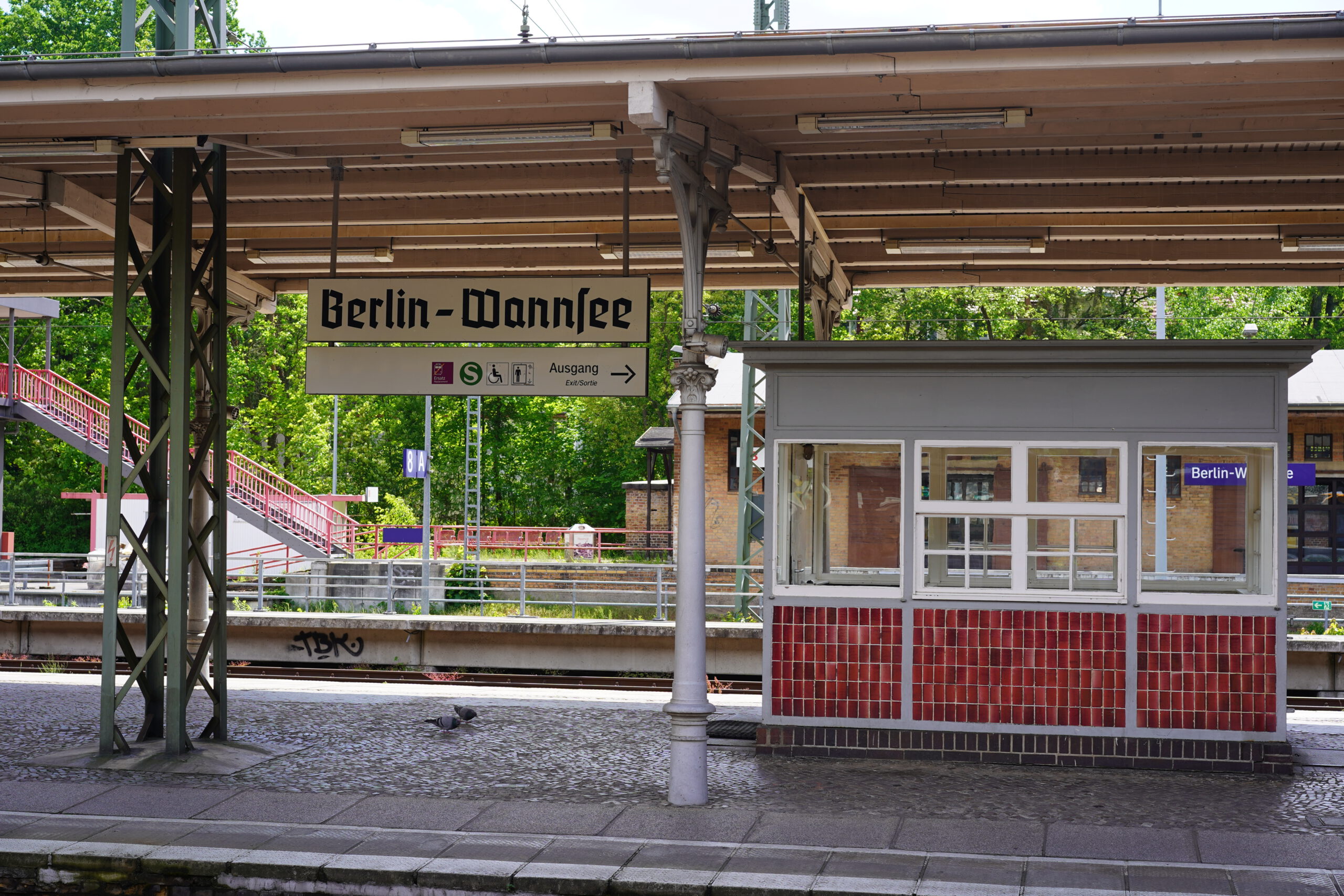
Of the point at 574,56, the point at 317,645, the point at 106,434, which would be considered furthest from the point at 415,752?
the point at 106,434

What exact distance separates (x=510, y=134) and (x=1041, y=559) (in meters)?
5.07

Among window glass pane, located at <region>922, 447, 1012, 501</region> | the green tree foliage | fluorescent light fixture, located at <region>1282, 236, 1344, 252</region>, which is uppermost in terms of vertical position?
the green tree foliage

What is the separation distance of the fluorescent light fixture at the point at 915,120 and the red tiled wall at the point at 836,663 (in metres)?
3.67

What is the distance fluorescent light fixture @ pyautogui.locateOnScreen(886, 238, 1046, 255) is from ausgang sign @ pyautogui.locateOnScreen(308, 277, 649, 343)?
13.8 ft

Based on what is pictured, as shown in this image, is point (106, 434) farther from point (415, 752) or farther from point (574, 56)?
point (574, 56)

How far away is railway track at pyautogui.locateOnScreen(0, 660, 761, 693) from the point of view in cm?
1777

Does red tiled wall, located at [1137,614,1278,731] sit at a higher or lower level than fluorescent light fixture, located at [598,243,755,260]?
lower

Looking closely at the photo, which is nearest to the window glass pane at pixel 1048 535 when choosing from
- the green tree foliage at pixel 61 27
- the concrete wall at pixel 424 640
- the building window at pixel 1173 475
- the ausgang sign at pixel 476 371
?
the building window at pixel 1173 475

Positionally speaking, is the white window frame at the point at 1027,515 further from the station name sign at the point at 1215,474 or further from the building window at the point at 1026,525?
the station name sign at the point at 1215,474

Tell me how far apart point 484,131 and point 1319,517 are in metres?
28.1

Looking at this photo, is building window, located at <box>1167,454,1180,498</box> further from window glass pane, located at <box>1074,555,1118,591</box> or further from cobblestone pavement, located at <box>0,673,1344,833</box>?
cobblestone pavement, located at <box>0,673,1344,833</box>

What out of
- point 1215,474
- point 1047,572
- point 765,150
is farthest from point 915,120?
point 1215,474

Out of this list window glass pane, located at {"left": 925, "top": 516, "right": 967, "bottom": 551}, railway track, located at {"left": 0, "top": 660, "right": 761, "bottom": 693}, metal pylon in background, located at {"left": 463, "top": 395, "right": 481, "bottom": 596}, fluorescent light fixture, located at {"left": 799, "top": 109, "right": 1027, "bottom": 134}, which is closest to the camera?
fluorescent light fixture, located at {"left": 799, "top": 109, "right": 1027, "bottom": 134}

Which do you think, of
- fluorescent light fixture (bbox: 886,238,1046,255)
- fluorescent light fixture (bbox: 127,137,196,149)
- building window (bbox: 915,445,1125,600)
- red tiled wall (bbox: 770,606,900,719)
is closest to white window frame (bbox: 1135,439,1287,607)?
building window (bbox: 915,445,1125,600)
